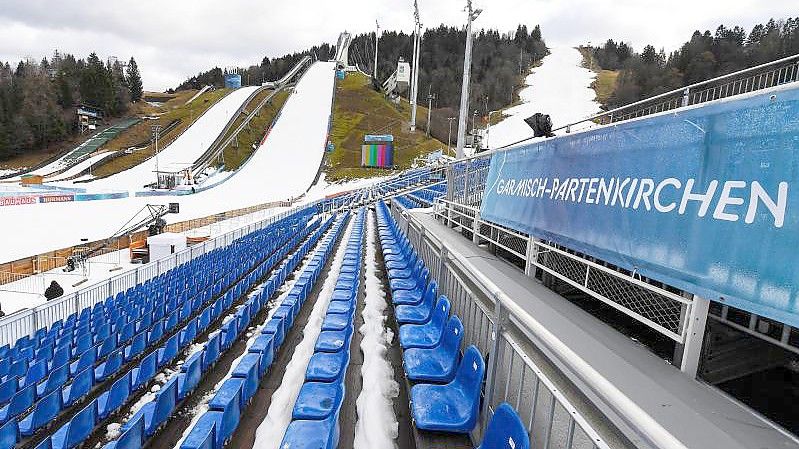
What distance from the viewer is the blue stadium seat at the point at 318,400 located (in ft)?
11.5

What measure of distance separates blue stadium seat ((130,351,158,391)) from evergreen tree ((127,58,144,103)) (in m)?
97.0

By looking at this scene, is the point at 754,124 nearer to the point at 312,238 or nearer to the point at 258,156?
the point at 312,238

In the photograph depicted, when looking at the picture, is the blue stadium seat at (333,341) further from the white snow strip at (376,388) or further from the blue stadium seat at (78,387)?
the blue stadium seat at (78,387)

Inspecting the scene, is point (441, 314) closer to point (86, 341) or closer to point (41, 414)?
point (41, 414)

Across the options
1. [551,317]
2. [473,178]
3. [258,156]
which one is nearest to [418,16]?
[258,156]

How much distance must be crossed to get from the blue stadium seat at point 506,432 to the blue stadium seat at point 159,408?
328cm

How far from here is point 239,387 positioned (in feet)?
13.4

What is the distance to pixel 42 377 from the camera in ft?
19.0

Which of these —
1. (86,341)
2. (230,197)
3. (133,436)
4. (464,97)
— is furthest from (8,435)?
(230,197)

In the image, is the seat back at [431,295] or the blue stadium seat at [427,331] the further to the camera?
the seat back at [431,295]

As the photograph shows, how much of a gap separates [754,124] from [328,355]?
4.14 meters

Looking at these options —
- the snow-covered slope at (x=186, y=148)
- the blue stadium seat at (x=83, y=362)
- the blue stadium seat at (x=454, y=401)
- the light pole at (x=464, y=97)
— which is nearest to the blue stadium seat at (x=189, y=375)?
the blue stadium seat at (x=83, y=362)

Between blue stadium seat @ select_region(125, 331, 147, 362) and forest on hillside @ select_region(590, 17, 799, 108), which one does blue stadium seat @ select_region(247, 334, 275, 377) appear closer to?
blue stadium seat @ select_region(125, 331, 147, 362)

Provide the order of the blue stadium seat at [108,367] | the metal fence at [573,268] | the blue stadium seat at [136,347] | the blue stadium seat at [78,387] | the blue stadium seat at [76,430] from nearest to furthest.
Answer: the metal fence at [573,268] → the blue stadium seat at [76,430] → the blue stadium seat at [78,387] → the blue stadium seat at [108,367] → the blue stadium seat at [136,347]
